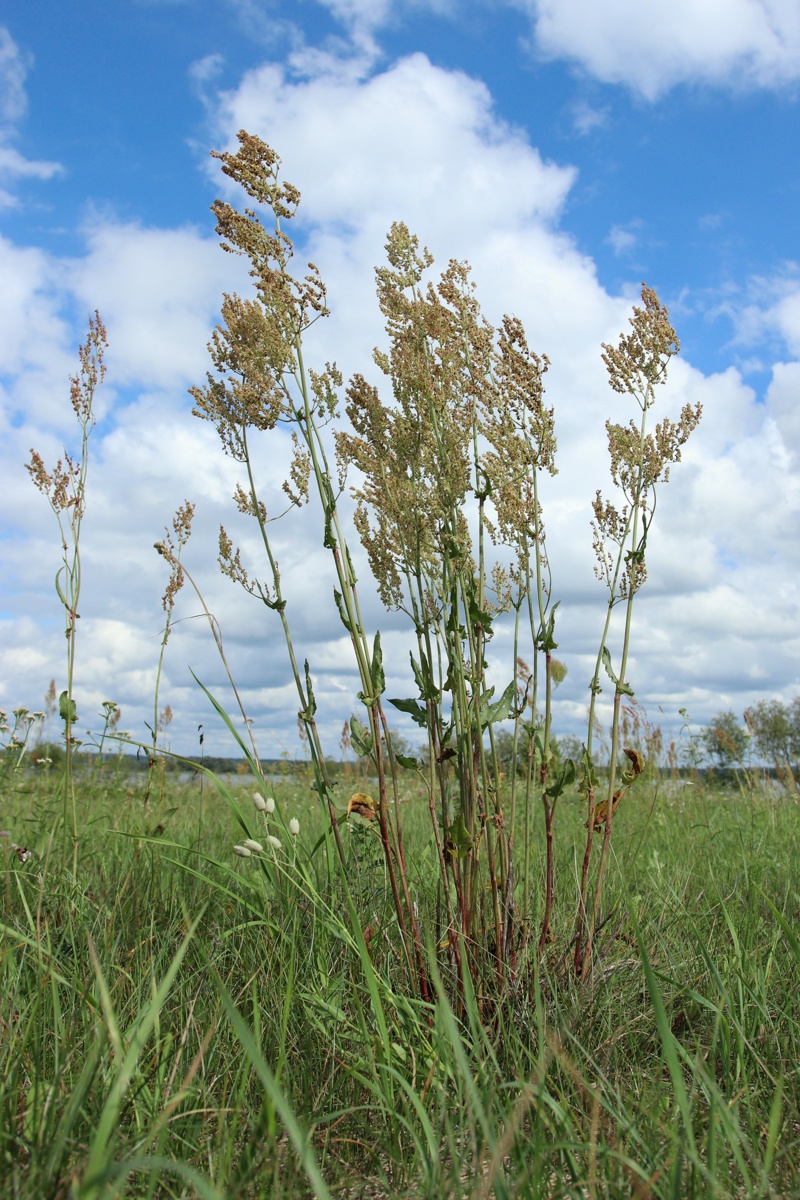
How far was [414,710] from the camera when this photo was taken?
2.57 metres

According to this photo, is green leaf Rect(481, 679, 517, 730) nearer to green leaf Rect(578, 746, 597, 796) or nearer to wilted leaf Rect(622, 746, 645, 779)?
green leaf Rect(578, 746, 597, 796)

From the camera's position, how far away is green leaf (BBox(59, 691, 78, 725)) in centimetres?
347

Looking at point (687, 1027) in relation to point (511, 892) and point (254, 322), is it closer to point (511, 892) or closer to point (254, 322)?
point (511, 892)

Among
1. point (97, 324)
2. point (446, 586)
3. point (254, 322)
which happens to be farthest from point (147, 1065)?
point (97, 324)

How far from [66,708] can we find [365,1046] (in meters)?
1.97

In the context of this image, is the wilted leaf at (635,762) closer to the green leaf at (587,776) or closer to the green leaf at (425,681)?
the green leaf at (587,776)

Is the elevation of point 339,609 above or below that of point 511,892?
above

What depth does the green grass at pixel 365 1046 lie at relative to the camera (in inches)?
59.7

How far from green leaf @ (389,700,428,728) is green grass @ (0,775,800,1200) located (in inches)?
21.6

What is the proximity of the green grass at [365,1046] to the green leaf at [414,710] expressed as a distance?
0.55 m

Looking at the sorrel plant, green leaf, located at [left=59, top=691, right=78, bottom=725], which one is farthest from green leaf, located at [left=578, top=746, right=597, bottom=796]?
green leaf, located at [left=59, top=691, right=78, bottom=725]

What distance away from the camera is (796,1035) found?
89.7 inches

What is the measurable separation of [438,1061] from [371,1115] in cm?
21

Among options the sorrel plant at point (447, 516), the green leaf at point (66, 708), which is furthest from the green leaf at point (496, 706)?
the green leaf at point (66, 708)
